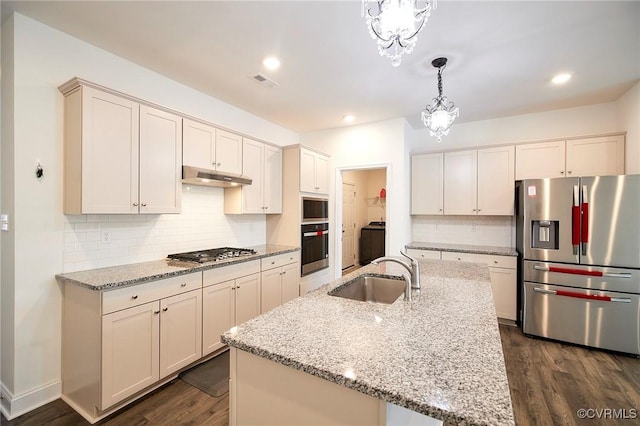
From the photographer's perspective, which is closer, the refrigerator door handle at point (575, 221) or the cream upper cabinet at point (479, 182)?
the refrigerator door handle at point (575, 221)

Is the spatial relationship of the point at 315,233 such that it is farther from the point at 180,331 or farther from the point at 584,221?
the point at 584,221

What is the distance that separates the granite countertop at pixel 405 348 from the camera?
0.77m

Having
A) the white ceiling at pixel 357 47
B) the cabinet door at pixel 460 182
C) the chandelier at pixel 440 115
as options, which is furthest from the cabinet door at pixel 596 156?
the chandelier at pixel 440 115

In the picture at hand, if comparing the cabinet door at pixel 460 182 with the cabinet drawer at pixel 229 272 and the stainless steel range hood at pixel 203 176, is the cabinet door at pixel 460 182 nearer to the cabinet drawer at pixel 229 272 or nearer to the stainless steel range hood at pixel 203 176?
the cabinet drawer at pixel 229 272

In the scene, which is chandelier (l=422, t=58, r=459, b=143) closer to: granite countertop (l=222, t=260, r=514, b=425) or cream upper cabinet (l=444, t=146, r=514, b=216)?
granite countertop (l=222, t=260, r=514, b=425)

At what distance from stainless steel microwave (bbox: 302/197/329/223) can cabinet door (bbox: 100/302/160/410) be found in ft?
7.30

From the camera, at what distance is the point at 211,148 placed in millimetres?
2996

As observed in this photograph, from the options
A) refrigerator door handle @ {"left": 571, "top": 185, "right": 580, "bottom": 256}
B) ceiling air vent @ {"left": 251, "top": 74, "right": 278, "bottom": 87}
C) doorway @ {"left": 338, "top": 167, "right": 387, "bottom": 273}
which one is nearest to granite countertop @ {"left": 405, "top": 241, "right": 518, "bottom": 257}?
refrigerator door handle @ {"left": 571, "top": 185, "right": 580, "bottom": 256}

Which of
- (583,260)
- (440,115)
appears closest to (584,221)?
(583,260)

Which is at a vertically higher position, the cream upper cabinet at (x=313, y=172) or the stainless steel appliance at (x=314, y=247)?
the cream upper cabinet at (x=313, y=172)

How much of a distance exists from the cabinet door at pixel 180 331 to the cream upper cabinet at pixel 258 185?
1297mm

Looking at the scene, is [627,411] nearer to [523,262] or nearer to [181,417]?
[523,262]

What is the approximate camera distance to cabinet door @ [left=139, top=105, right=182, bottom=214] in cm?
241

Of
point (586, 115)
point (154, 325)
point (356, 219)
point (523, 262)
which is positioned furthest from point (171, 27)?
point (356, 219)
